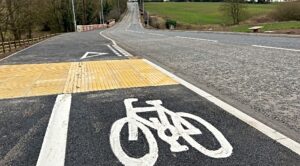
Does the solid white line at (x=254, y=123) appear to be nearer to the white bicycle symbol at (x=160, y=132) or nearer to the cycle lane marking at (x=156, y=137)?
the cycle lane marking at (x=156, y=137)

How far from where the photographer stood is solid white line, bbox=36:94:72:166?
3.76 m

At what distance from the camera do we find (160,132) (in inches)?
175

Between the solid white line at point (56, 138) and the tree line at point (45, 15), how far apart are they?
36567mm

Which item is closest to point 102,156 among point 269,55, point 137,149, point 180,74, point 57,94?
point 137,149

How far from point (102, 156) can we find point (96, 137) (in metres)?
0.61

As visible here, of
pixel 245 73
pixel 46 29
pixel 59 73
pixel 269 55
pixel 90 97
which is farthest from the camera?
pixel 46 29

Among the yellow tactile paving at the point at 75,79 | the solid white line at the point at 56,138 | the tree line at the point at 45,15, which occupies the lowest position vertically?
the solid white line at the point at 56,138

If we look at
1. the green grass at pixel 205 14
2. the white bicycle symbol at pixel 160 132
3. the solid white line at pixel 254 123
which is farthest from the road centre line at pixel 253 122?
the green grass at pixel 205 14

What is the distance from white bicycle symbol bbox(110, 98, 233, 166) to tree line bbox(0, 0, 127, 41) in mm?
37686

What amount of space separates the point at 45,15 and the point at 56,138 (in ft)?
228

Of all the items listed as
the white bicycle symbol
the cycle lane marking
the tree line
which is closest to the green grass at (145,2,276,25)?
the tree line

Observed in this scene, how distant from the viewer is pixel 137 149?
3.95m

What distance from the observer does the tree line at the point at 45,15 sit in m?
41.7

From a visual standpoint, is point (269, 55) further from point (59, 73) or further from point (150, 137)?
point (150, 137)
